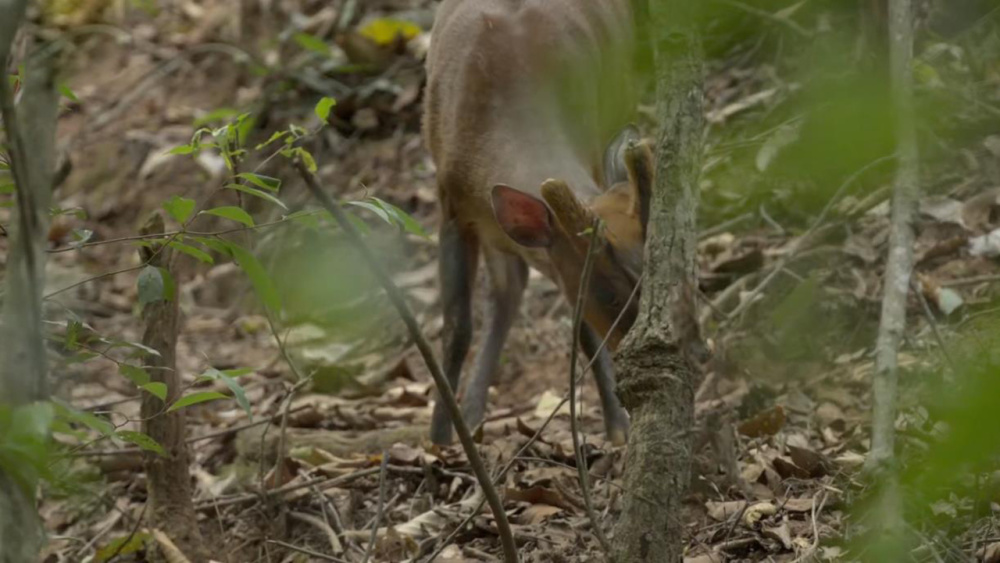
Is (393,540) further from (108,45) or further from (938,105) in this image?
(108,45)

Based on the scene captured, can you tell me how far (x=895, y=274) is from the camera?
3.59 meters

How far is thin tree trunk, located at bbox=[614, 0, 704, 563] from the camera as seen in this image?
10.1 feet

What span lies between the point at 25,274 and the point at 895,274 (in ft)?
7.72

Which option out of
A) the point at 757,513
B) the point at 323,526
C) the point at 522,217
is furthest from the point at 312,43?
the point at 757,513

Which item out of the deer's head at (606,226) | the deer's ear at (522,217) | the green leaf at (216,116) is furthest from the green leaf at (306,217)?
the green leaf at (216,116)

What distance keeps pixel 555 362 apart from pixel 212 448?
191 centimetres

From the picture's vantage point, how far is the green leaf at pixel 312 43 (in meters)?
9.38

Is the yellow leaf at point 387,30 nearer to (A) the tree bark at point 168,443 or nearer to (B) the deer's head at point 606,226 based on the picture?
(B) the deer's head at point 606,226

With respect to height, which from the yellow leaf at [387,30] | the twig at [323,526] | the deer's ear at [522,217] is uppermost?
the yellow leaf at [387,30]

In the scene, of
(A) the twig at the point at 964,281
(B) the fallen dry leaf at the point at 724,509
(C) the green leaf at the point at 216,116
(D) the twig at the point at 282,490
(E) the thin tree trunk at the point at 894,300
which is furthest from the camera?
(C) the green leaf at the point at 216,116

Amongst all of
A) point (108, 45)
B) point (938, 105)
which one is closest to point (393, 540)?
point (938, 105)

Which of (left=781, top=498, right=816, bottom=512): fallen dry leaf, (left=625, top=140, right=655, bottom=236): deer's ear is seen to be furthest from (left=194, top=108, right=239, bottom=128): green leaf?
(left=781, top=498, right=816, bottom=512): fallen dry leaf

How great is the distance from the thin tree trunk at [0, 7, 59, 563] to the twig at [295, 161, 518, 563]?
0.48m

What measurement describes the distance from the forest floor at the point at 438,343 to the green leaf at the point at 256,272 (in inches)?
11.4
